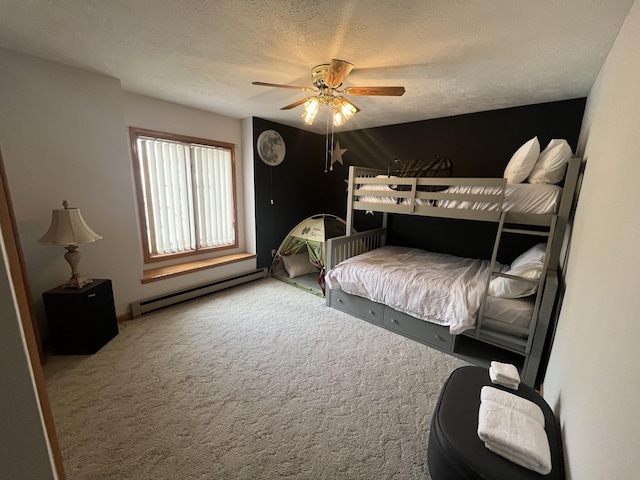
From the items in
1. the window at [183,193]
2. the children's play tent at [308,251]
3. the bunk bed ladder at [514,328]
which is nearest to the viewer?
the bunk bed ladder at [514,328]

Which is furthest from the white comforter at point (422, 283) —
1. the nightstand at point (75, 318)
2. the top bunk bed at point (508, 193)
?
the nightstand at point (75, 318)

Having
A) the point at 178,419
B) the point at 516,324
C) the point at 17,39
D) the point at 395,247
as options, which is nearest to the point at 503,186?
the point at 516,324

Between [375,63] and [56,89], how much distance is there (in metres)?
2.64

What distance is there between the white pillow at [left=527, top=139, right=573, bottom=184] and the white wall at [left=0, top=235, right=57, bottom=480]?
2997 millimetres

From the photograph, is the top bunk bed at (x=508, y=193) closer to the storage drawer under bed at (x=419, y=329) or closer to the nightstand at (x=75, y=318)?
the storage drawer under bed at (x=419, y=329)

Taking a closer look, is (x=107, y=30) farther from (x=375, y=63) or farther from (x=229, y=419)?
(x=229, y=419)

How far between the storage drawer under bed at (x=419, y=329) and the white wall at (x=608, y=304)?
79 centimetres

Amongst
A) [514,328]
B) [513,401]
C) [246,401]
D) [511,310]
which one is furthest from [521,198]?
[246,401]

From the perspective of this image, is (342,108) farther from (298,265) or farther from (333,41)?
(298,265)

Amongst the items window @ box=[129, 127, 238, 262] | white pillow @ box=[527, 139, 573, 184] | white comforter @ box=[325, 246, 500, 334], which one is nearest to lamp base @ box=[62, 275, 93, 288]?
window @ box=[129, 127, 238, 262]

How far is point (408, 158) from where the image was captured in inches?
148

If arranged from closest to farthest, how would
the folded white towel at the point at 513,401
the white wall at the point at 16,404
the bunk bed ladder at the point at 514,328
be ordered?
the white wall at the point at 16,404
the folded white towel at the point at 513,401
the bunk bed ladder at the point at 514,328

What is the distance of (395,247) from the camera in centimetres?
380

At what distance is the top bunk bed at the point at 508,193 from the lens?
2.02 metres
